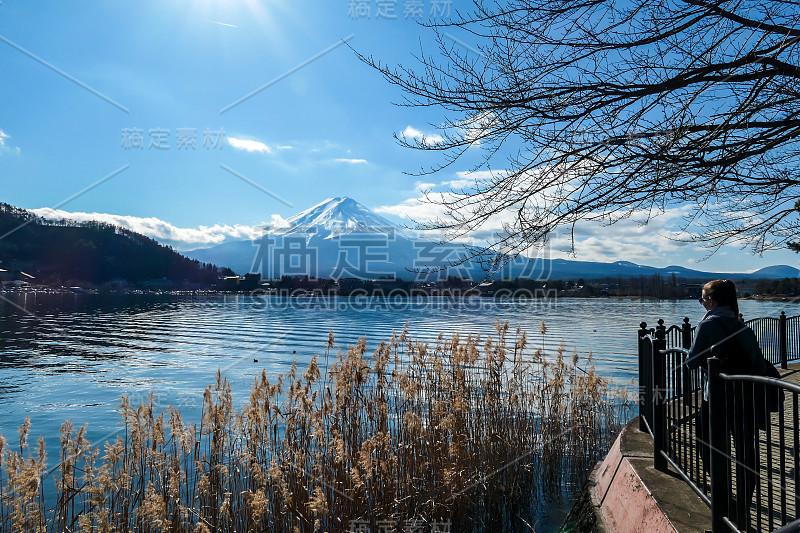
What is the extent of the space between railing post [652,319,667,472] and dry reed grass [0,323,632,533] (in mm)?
1951

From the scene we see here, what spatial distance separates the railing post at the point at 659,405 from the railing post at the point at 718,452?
173 centimetres

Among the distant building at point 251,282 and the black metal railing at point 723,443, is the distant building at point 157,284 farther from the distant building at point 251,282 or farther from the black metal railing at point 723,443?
the black metal railing at point 723,443

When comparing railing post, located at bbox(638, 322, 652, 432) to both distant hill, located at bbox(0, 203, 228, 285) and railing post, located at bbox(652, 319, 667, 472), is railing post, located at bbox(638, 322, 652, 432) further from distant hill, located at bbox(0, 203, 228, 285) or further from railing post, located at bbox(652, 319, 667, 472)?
distant hill, located at bbox(0, 203, 228, 285)

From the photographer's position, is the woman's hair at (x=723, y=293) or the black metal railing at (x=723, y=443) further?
the woman's hair at (x=723, y=293)

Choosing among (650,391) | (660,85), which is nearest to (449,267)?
(660,85)

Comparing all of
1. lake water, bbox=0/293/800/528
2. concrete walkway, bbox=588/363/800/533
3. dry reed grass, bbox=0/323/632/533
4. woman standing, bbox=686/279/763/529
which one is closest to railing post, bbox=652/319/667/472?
concrete walkway, bbox=588/363/800/533

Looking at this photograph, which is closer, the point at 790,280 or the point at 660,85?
the point at 660,85

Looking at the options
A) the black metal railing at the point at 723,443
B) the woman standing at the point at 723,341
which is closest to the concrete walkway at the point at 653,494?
the black metal railing at the point at 723,443

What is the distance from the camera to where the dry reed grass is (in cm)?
553

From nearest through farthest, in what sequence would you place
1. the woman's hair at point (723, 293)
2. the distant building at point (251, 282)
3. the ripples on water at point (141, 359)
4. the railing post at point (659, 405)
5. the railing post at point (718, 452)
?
the railing post at point (718, 452)
the woman's hair at point (723, 293)
the railing post at point (659, 405)
the ripples on water at point (141, 359)
the distant building at point (251, 282)

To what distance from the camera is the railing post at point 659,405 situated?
534cm

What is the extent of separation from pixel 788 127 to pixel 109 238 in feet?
558

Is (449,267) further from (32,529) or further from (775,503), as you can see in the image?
(32,529)

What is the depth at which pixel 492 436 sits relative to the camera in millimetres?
8242
